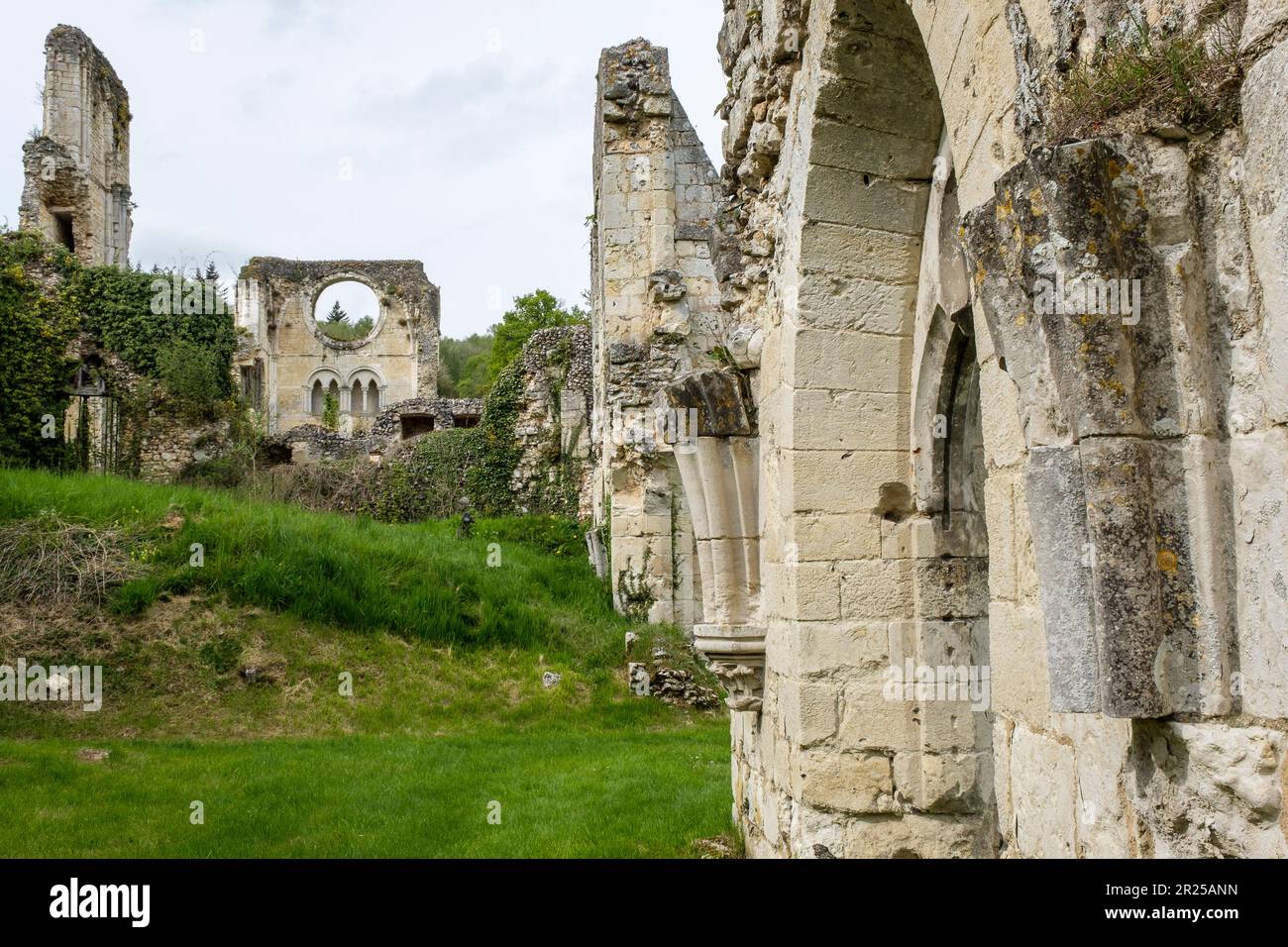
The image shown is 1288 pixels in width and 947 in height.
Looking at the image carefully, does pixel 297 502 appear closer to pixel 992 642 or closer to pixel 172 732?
pixel 172 732

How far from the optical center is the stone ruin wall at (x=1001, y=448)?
178 centimetres

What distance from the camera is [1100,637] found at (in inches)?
72.4

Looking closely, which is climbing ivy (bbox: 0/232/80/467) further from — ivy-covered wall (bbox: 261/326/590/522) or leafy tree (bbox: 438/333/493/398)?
leafy tree (bbox: 438/333/493/398)

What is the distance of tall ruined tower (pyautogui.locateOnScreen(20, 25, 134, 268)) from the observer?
2181 cm

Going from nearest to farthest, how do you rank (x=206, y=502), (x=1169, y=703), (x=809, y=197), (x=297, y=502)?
(x=1169, y=703) → (x=809, y=197) → (x=206, y=502) → (x=297, y=502)

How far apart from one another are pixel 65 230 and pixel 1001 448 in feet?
84.2

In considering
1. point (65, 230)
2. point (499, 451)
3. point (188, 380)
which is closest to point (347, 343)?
point (65, 230)

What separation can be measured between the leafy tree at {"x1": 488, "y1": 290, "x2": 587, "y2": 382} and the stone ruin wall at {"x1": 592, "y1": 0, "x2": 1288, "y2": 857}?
27.6m

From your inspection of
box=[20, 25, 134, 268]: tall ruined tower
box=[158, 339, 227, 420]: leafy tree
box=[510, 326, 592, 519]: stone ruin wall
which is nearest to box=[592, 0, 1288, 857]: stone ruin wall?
box=[510, 326, 592, 519]: stone ruin wall

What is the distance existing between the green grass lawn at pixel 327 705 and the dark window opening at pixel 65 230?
10944mm

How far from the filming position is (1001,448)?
2742 mm

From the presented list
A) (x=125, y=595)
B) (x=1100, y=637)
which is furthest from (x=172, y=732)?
(x=1100, y=637)

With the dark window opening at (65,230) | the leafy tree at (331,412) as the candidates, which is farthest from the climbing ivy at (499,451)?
the dark window opening at (65,230)

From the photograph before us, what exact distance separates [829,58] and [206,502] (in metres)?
11.9
